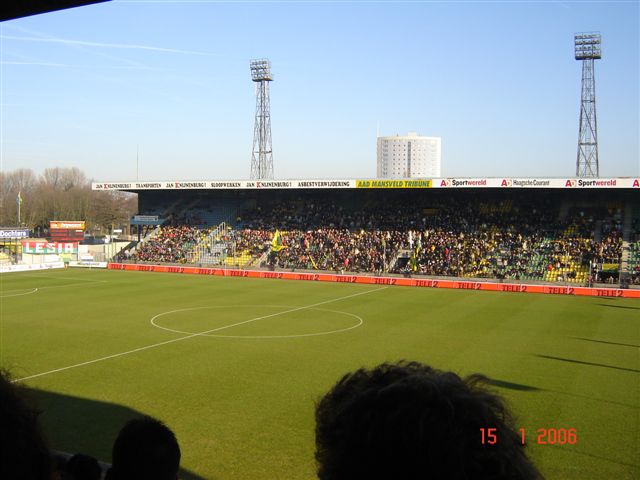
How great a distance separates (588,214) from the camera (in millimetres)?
48000

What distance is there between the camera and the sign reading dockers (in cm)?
5556

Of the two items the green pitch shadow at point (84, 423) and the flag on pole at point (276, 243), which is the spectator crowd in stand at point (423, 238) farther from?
the green pitch shadow at point (84, 423)

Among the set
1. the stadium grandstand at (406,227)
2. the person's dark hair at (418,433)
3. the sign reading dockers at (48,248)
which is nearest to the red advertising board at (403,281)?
the stadium grandstand at (406,227)

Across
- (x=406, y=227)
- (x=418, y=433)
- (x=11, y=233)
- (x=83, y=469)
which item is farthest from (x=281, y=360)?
(x=11, y=233)

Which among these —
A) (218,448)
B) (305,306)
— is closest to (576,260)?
(305,306)

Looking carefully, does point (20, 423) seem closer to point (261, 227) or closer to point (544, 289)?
point (544, 289)

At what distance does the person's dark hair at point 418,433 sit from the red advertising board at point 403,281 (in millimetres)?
38623

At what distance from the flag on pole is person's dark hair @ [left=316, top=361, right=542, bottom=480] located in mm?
50592

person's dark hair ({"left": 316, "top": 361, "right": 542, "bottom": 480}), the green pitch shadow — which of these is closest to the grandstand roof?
person's dark hair ({"left": 316, "top": 361, "right": 542, "bottom": 480})

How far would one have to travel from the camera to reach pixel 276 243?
52531 mm

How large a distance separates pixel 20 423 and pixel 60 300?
3228 cm

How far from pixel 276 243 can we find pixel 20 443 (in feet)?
166

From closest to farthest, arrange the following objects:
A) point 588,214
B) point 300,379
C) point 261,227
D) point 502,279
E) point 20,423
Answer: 1. point 20,423
2. point 300,379
3. point 502,279
4. point 588,214
5. point 261,227

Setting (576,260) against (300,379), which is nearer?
(300,379)
